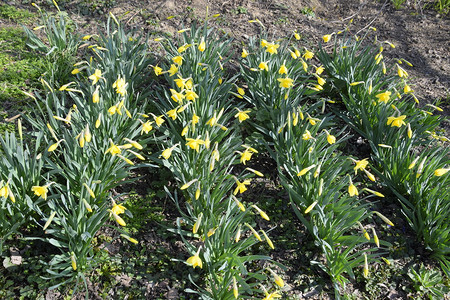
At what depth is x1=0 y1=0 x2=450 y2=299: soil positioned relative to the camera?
434 centimetres

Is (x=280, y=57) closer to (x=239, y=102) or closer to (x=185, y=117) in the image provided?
(x=239, y=102)

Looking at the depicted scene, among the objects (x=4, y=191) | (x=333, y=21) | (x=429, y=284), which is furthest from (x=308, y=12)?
(x=4, y=191)

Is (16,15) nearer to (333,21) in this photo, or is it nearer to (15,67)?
(15,67)

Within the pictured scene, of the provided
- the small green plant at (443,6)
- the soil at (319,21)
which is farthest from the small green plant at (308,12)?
the small green plant at (443,6)

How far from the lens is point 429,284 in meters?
2.54

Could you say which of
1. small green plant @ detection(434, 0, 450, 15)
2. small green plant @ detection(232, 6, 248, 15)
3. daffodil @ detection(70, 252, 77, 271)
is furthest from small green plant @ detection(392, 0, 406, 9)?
daffodil @ detection(70, 252, 77, 271)

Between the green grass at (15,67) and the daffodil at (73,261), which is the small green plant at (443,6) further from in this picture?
the daffodil at (73,261)

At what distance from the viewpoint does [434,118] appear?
336 cm

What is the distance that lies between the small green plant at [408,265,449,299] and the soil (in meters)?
1.94

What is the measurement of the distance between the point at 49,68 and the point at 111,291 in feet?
6.65

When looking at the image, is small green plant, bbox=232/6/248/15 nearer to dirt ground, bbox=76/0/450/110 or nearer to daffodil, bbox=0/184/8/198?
dirt ground, bbox=76/0/450/110

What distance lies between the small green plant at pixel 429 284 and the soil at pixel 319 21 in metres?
1.94

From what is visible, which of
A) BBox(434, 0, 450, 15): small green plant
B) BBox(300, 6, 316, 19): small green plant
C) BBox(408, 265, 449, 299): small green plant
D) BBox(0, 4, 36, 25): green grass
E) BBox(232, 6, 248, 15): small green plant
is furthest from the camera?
BBox(434, 0, 450, 15): small green plant

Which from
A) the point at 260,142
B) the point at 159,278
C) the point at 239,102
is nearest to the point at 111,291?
the point at 159,278
